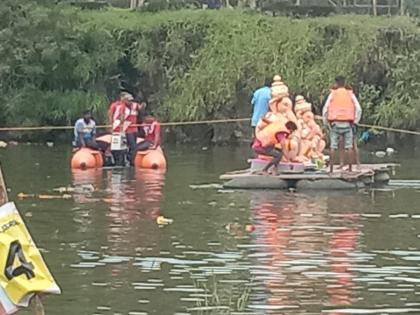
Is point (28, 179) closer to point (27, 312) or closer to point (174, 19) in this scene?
point (27, 312)

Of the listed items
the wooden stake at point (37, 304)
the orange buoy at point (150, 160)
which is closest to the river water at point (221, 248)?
the orange buoy at point (150, 160)

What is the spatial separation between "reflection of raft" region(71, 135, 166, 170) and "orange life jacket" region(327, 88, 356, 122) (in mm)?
5097

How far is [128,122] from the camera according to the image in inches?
1145

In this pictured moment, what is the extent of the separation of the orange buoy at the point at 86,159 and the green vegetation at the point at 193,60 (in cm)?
1341

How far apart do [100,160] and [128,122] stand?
3.20 ft

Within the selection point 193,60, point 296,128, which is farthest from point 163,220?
point 193,60

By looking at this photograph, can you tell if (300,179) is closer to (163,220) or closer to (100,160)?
(163,220)

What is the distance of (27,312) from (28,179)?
14.3 metres

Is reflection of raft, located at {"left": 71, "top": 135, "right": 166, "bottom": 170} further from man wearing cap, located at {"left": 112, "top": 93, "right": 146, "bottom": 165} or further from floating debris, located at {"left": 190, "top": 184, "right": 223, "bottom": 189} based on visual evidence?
floating debris, located at {"left": 190, "top": 184, "right": 223, "bottom": 189}

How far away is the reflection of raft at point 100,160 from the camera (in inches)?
1129

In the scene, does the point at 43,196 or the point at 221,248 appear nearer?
the point at 221,248

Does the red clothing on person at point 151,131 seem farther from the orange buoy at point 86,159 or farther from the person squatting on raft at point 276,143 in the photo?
the person squatting on raft at point 276,143

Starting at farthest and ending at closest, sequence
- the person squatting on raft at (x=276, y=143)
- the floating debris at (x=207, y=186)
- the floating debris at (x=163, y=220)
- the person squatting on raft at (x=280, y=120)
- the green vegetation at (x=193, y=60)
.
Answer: the green vegetation at (x=193, y=60) < the floating debris at (x=207, y=186) < the person squatting on raft at (x=280, y=120) < the person squatting on raft at (x=276, y=143) < the floating debris at (x=163, y=220)

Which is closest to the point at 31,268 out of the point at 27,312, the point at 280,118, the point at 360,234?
the point at 27,312
